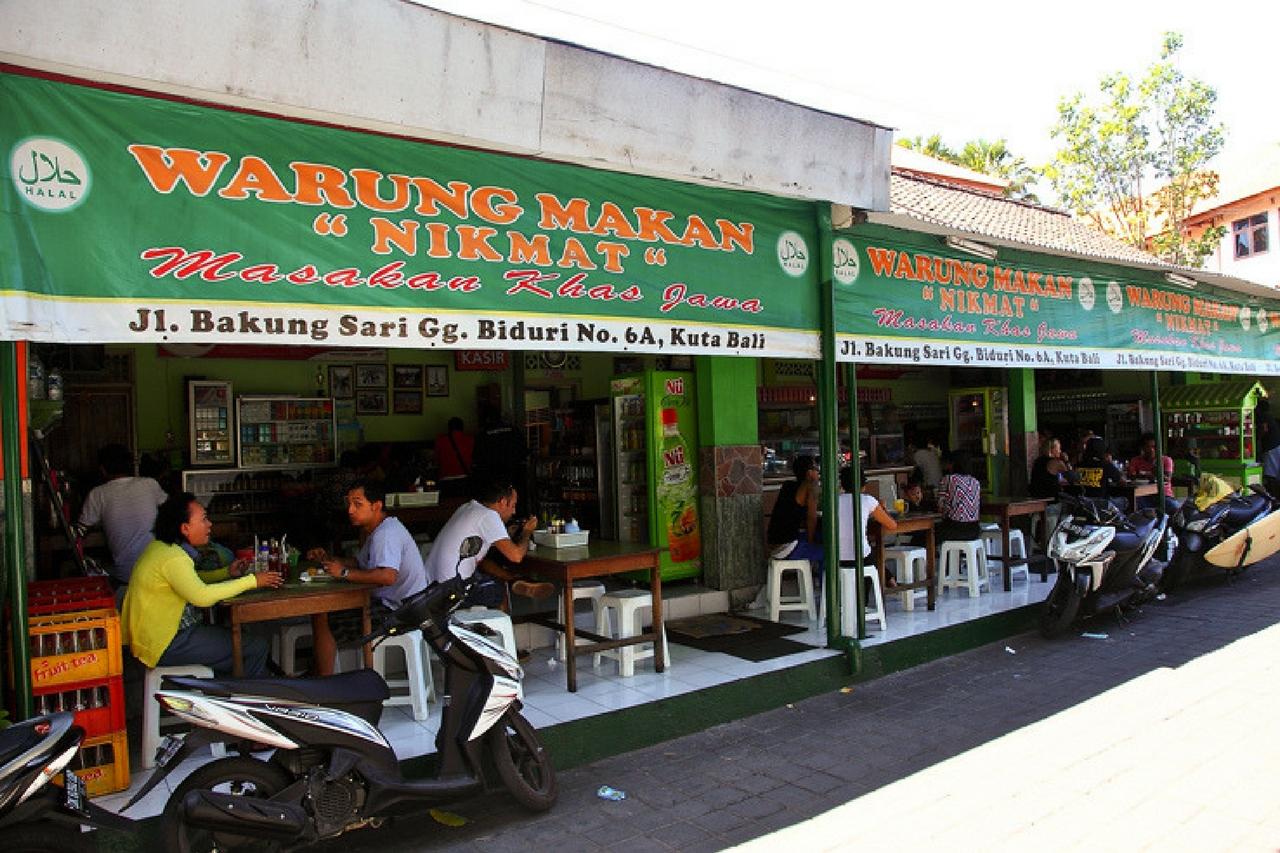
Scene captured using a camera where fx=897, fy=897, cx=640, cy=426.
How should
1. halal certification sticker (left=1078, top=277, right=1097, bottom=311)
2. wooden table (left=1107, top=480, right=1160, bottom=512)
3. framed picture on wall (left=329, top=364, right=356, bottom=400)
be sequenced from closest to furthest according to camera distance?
1. halal certification sticker (left=1078, top=277, right=1097, bottom=311)
2. wooden table (left=1107, top=480, right=1160, bottom=512)
3. framed picture on wall (left=329, top=364, right=356, bottom=400)

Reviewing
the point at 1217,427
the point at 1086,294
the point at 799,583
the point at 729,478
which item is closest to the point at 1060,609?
the point at 799,583

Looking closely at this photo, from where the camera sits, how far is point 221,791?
356 cm

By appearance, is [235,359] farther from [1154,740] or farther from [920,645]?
[1154,740]

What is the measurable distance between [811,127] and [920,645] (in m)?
3.80

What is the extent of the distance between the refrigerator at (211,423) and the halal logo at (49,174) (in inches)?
245

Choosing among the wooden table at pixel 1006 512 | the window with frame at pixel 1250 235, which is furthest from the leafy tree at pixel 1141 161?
the wooden table at pixel 1006 512

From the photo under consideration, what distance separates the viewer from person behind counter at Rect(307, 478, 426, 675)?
499 cm

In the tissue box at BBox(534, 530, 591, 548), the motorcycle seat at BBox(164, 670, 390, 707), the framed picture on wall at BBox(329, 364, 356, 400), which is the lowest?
the motorcycle seat at BBox(164, 670, 390, 707)

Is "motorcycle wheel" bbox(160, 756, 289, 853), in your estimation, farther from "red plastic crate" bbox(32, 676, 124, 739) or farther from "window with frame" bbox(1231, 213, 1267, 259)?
"window with frame" bbox(1231, 213, 1267, 259)

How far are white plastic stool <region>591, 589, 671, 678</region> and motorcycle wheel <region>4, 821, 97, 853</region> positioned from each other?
3296 mm

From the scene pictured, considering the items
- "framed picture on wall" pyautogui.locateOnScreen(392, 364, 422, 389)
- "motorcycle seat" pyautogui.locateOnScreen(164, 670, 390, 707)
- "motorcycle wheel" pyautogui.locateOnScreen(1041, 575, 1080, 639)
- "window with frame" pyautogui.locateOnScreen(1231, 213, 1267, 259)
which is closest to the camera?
"motorcycle seat" pyautogui.locateOnScreen(164, 670, 390, 707)

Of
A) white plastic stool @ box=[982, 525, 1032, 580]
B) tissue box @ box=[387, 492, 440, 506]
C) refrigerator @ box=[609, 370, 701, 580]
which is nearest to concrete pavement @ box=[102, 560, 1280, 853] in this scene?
white plastic stool @ box=[982, 525, 1032, 580]

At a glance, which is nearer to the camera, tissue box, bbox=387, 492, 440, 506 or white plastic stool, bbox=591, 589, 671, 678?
white plastic stool, bbox=591, 589, 671, 678

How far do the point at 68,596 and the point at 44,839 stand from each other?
5.27 feet
